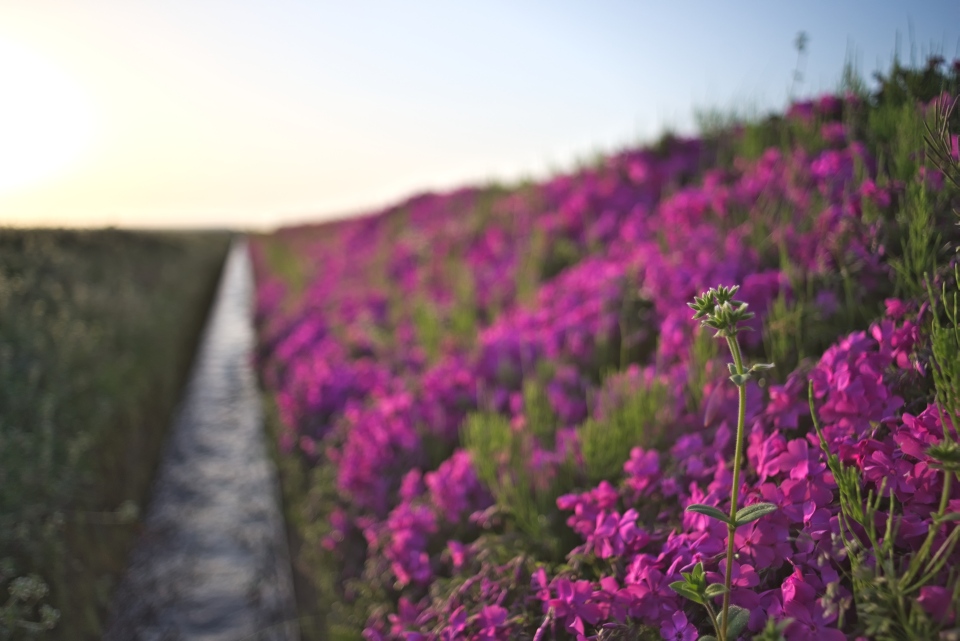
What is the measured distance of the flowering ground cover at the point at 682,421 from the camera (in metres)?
1.49

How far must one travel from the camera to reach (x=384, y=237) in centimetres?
1047

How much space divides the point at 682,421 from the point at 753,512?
1.11 meters

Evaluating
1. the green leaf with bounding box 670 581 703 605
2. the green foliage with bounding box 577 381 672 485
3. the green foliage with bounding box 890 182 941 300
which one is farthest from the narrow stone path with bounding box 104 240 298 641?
the green foliage with bounding box 890 182 941 300

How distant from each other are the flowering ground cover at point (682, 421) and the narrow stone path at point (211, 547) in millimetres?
260

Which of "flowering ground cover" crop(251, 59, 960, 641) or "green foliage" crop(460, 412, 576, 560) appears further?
"green foliage" crop(460, 412, 576, 560)

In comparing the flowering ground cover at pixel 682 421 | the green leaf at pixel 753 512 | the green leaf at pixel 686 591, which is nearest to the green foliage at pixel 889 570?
the flowering ground cover at pixel 682 421

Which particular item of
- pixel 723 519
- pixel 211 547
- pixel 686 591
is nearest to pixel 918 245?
pixel 723 519

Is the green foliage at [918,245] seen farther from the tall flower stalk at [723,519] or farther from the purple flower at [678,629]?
the purple flower at [678,629]

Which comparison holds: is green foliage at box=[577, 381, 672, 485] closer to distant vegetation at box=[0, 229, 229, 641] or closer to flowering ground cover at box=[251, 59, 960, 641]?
flowering ground cover at box=[251, 59, 960, 641]

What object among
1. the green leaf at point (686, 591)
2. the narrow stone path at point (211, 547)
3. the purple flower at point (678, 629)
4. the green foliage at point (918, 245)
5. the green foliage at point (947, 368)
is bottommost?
the narrow stone path at point (211, 547)

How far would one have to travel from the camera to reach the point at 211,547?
4105 millimetres

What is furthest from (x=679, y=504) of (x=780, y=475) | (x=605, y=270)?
(x=605, y=270)

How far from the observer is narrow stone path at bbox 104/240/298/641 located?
10.9 ft

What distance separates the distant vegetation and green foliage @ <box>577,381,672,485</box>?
6.90 ft
